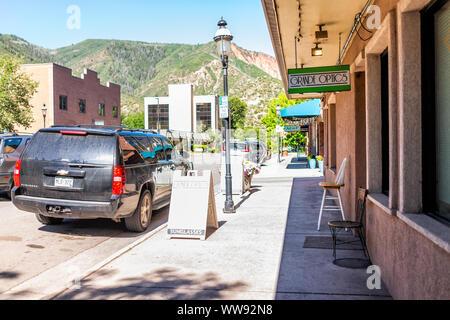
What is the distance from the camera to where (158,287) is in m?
4.83

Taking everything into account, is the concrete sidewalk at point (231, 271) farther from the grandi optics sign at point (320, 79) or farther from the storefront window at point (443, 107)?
the grandi optics sign at point (320, 79)

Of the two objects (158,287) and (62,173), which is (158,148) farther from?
(158,287)

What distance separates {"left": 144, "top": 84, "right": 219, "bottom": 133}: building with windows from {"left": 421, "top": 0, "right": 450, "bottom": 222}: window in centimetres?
9044

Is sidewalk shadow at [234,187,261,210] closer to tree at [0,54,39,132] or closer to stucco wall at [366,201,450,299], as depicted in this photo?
stucco wall at [366,201,450,299]

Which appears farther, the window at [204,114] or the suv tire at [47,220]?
the window at [204,114]

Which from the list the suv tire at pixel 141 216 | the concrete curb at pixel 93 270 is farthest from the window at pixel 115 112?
the concrete curb at pixel 93 270

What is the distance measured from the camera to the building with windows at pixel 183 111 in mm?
93938

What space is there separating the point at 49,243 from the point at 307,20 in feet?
18.7

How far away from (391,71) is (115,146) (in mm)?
4523

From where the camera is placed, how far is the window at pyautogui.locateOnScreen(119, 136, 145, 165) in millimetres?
7440

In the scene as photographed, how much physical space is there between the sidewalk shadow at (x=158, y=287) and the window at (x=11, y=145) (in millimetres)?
8579

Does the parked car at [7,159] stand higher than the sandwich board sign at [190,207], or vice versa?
the parked car at [7,159]

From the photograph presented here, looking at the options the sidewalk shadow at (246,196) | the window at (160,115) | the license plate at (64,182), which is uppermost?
the window at (160,115)
